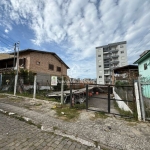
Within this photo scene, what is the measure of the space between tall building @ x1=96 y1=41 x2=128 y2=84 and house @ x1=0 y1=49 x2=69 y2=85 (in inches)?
1136

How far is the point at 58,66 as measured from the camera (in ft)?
78.3

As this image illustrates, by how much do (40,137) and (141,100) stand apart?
4206 mm

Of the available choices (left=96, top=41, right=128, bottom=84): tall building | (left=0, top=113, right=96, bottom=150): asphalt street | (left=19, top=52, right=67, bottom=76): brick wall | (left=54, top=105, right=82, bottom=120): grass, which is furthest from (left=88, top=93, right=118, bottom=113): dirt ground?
(left=96, top=41, right=128, bottom=84): tall building

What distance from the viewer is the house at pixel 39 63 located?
56.8 ft

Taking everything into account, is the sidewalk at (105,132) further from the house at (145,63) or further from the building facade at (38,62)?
the building facade at (38,62)

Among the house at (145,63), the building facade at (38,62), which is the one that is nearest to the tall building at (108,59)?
the building facade at (38,62)

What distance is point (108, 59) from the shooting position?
5069 centimetres

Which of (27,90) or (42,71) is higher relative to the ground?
(42,71)

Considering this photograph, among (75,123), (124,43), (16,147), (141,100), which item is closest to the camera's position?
(16,147)

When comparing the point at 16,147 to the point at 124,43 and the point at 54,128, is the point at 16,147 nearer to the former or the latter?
the point at 54,128

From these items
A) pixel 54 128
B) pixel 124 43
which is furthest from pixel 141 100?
→ pixel 124 43

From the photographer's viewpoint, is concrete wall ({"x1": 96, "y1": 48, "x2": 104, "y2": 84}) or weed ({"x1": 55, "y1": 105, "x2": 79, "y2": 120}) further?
concrete wall ({"x1": 96, "y1": 48, "x2": 104, "y2": 84})

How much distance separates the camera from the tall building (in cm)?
4794

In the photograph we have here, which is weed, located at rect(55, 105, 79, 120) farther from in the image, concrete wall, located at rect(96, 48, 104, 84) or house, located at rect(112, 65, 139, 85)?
concrete wall, located at rect(96, 48, 104, 84)
